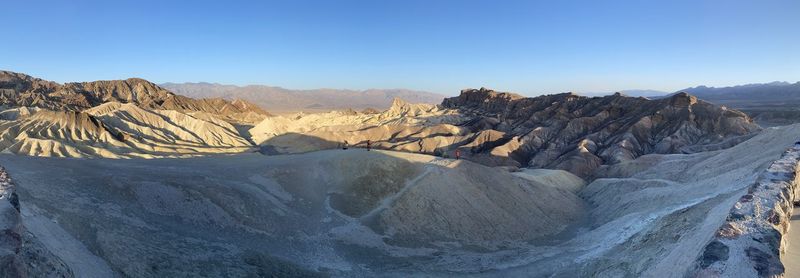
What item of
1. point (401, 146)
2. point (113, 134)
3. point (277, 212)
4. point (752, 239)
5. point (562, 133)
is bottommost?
point (401, 146)

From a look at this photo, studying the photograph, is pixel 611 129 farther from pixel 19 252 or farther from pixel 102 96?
pixel 102 96

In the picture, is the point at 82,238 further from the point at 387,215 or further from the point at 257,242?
the point at 387,215

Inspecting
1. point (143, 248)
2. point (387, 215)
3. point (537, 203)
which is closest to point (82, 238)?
point (143, 248)

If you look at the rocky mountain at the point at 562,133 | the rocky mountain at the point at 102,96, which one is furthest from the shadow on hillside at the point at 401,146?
the rocky mountain at the point at 102,96

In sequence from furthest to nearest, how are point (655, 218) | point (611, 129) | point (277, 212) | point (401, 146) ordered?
point (401, 146) → point (611, 129) → point (277, 212) → point (655, 218)

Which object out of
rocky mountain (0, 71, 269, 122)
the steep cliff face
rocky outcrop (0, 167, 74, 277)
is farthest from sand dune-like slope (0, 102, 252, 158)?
rocky outcrop (0, 167, 74, 277)

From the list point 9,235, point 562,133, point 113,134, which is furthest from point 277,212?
point 562,133

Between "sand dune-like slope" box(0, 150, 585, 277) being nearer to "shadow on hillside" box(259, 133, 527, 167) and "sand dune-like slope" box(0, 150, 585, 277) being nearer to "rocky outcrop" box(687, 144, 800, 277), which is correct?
"rocky outcrop" box(687, 144, 800, 277)
